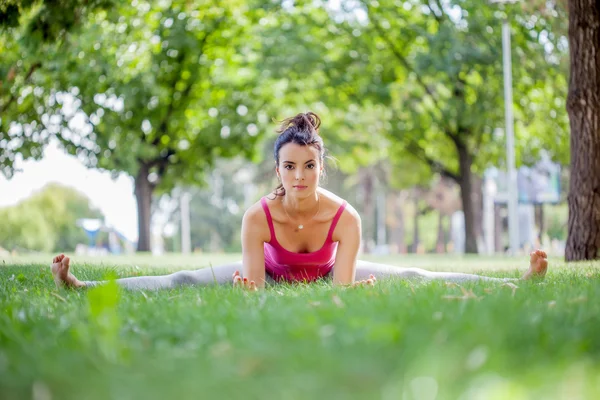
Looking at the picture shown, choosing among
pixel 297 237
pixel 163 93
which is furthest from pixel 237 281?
pixel 163 93

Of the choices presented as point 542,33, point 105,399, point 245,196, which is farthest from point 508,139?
point 245,196

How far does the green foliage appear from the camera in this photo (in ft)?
168

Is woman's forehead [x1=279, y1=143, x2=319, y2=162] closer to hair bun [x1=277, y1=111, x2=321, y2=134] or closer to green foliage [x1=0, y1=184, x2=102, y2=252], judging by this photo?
hair bun [x1=277, y1=111, x2=321, y2=134]

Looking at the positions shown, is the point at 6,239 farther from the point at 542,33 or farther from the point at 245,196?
the point at 542,33

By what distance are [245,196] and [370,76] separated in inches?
2100

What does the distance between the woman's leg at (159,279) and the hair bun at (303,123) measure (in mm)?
1364

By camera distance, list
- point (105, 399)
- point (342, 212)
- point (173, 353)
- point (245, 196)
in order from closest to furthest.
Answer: point (105, 399) → point (173, 353) → point (342, 212) → point (245, 196)

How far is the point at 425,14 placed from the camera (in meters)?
26.7

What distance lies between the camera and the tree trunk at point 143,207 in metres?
28.6

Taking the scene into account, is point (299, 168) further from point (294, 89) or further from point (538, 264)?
point (294, 89)

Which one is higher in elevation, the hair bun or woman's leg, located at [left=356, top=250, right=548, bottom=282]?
the hair bun

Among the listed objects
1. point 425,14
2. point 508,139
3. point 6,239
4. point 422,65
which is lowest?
point 6,239

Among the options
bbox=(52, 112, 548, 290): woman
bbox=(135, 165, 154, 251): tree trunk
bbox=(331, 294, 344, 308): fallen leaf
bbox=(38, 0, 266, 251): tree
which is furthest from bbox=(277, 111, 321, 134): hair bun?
bbox=(135, 165, 154, 251): tree trunk

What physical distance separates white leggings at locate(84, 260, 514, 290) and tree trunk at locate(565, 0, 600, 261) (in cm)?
558
